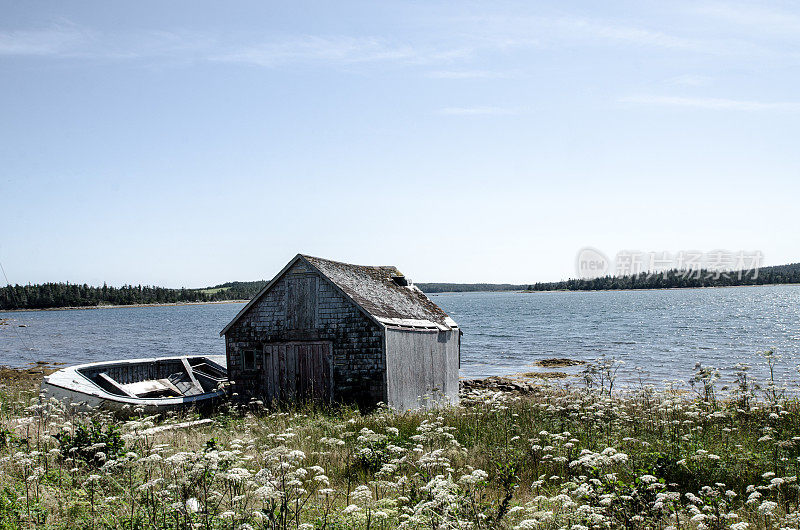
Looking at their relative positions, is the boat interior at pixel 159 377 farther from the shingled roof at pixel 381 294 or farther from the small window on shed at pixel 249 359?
the shingled roof at pixel 381 294

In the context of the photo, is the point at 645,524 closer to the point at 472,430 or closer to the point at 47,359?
the point at 472,430

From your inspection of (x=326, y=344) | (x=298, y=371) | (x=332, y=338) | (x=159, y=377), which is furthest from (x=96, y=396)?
(x=332, y=338)

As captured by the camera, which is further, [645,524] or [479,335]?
[479,335]

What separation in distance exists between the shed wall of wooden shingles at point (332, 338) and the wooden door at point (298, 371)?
20cm

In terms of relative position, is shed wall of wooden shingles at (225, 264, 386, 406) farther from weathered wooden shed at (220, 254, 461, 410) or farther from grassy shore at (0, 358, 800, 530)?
grassy shore at (0, 358, 800, 530)

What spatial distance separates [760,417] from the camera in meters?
12.1

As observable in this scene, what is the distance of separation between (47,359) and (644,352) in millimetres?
45320

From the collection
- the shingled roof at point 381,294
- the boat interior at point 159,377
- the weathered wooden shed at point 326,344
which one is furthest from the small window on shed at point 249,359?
the boat interior at point 159,377

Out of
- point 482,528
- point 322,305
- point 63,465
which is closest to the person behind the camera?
point 482,528

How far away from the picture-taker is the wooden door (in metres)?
17.6

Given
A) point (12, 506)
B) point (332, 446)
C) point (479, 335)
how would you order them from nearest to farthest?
point (12, 506) → point (332, 446) → point (479, 335)

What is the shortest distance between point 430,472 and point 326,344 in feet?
Result: 32.7

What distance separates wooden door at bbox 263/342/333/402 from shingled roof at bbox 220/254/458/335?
1718 millimetres

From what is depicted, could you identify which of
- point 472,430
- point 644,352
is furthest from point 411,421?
point 644,352
